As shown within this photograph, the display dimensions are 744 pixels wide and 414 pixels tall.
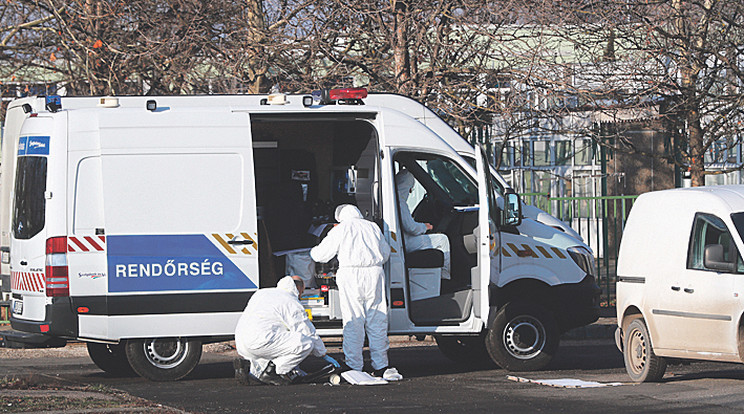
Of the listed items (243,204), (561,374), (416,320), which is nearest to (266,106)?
(243,204)

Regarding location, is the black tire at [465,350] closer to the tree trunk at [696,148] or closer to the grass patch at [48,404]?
the grass patch at [48,404]

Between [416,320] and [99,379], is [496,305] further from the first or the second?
[99,379]

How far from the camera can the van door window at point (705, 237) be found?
344 inches

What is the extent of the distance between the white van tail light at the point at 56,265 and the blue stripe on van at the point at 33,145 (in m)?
0.86

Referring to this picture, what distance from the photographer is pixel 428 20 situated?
14953 millimetres

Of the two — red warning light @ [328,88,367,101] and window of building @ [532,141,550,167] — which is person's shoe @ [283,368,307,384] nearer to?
red warning light @ [328,88,367,101]

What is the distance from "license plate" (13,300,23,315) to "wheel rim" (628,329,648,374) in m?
5.77

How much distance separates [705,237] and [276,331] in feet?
12.7

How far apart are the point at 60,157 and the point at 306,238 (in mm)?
2979

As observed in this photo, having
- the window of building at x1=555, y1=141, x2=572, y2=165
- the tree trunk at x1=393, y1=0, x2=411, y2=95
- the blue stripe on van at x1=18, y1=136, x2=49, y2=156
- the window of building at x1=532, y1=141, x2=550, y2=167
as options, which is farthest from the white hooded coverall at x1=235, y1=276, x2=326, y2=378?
the window of building at x1=532, y1=141, x2=550, y2=167

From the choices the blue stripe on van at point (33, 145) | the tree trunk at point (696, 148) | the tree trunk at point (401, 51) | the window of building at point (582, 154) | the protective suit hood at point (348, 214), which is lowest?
the protective suit hood at point (348, 214)

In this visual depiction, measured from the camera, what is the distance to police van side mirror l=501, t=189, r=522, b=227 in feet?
34.4

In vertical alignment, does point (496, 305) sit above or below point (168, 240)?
below

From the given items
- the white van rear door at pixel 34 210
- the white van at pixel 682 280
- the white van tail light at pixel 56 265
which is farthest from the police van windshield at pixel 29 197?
the white van at pixel 682 280
